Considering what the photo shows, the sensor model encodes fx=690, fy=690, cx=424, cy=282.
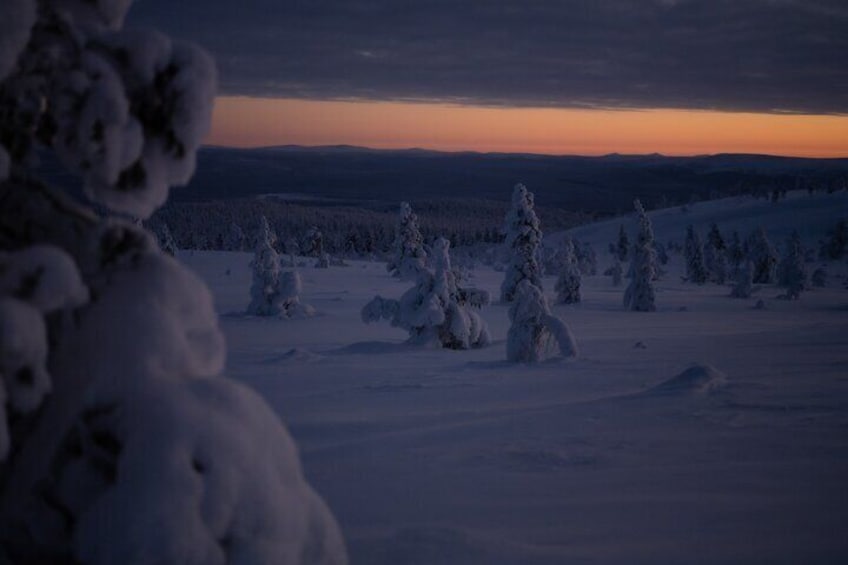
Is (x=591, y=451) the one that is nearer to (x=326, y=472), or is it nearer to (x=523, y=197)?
(x=326, y=472)

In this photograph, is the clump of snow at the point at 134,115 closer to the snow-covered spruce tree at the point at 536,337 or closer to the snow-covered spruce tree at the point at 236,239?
the snow-covered spruce tree at the point at 536,337

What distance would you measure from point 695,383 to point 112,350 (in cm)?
1140

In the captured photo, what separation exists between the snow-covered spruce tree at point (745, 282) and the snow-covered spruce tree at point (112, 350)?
50796 mm

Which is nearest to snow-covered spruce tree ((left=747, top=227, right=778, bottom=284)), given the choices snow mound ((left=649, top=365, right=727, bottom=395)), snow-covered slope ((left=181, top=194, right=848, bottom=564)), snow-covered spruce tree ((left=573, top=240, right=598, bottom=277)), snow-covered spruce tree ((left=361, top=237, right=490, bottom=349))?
snow-covered spruce tree ((left=573, top=240, right=598, bottom=277))

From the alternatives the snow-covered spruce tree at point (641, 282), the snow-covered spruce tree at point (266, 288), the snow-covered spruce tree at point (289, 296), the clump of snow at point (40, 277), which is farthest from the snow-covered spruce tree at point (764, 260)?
the clump of snow at point (40, 277)

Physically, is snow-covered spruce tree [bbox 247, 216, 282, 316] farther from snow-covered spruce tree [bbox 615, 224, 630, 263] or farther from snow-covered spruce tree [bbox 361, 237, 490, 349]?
snow-covered spruce tree [bbox 615, 224, 630, 263]

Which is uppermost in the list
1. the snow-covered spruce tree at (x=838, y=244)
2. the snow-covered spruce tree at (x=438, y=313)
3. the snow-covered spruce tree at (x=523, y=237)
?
the snow-covered spruce tree at (x=838, y=244)

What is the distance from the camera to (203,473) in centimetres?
191

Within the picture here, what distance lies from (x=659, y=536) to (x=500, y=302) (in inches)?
1478

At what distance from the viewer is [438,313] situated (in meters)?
22.4

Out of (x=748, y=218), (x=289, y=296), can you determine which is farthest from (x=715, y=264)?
(x=748, y=218)

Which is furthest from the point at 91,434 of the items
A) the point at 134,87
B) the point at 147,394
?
the point at 134,87

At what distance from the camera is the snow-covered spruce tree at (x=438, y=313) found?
73.9 ft

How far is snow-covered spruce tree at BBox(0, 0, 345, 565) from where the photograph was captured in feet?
6.06
